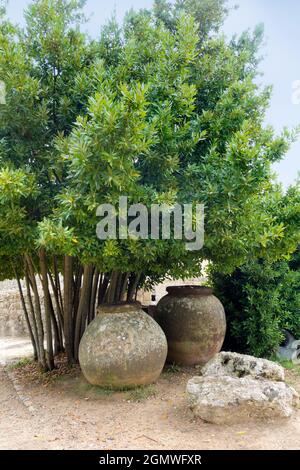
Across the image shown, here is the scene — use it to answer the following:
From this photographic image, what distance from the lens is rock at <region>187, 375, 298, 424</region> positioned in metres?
4.10

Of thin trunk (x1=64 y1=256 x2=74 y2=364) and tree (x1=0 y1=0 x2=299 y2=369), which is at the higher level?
tree (x1=0 y1=0 x2=299 y2=369)

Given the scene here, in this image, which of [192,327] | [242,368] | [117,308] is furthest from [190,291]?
[242,368]

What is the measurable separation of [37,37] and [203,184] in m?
2.98

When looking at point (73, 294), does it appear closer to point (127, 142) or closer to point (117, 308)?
point (117, 308)

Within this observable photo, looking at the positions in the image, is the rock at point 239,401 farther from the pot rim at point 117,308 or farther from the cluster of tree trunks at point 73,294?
the cluster of tree trunks at point 73,294

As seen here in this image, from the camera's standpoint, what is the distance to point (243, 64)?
6.54 meters

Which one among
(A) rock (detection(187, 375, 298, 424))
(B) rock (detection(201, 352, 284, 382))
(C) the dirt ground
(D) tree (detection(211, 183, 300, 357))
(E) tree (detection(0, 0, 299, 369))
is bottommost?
(C) the dirt ground

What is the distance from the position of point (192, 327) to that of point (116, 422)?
2.34 m

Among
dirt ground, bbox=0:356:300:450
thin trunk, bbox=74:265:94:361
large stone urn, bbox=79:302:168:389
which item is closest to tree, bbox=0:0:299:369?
thin trunk, bbox=74:265:94:361

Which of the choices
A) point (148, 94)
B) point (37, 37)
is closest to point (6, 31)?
point (37, 37)

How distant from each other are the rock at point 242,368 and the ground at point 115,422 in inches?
18.3

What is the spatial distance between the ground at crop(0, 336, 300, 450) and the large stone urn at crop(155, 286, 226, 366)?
34cm

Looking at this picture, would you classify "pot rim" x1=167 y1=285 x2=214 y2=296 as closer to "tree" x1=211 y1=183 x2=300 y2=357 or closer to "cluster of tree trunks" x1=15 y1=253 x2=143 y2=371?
"cluster of tree trunks" x1=15 y1=253 x2=143 y2=371
